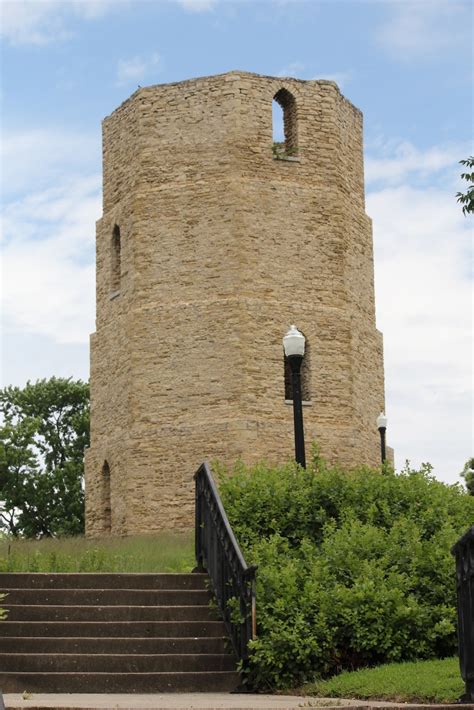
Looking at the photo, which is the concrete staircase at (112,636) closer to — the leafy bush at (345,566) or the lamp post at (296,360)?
the leafy bush at (345,566)

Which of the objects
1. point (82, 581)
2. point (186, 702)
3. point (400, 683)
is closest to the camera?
point (400, 683)

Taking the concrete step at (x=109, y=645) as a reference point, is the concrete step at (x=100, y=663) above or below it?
below

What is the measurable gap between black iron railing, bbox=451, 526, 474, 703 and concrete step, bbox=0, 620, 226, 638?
12.1 feet

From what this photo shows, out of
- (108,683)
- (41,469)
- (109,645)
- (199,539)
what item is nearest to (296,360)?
(199,539)

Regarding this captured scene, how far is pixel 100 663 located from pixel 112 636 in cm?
64

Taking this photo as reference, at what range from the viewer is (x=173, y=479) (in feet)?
105

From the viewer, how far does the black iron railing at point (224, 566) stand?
11.6 m

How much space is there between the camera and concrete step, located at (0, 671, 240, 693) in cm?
1133

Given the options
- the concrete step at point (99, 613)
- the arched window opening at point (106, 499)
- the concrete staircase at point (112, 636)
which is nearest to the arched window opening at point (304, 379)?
the arched window opening at point (106, 499)

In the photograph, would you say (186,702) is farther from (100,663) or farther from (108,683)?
(100,663)

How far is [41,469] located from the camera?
50.1 metres

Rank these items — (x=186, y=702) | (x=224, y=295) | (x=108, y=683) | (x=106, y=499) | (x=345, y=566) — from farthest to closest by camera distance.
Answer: (x=106, y=499) → (x=224, y=295) → (x=345, y=566) → (x=108, y=683) → (x=186, y=702)

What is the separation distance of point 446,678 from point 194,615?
3531 millimetres

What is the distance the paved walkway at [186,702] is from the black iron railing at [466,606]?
291mm
